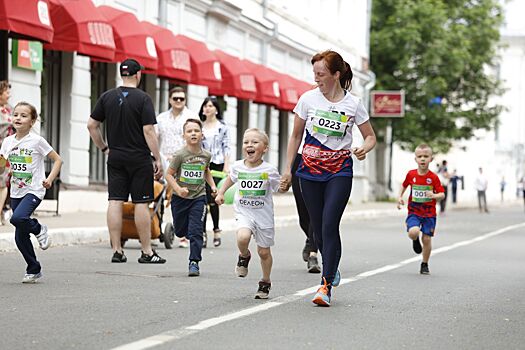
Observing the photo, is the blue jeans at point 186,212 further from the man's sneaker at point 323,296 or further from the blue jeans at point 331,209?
the man's sneaker at point 323,296

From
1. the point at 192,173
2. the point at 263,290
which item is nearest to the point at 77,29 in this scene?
the point at 192,173

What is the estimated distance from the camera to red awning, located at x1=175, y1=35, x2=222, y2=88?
26.2 m

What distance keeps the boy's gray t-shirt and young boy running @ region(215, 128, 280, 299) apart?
100 inches

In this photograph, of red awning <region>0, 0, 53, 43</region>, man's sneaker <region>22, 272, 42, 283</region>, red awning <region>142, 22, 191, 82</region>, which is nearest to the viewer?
man's sneaker <region>22, 272, 42, 283</region>

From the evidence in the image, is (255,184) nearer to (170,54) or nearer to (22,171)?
(22,171)

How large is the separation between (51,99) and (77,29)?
2746 millimetres

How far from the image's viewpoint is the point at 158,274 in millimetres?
11227

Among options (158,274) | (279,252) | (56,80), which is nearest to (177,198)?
(158,274)

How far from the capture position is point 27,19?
1772cm

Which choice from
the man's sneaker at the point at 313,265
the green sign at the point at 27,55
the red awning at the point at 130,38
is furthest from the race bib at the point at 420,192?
the red awning at the point at 130,38

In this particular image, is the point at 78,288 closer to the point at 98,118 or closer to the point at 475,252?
the point at 98,118

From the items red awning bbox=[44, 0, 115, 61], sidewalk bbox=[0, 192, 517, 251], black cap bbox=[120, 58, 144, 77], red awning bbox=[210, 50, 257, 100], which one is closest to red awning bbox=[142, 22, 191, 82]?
sidewalk bbox=[0, 192, 517, 251]

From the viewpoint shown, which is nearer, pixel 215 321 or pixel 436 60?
pixel 215 321

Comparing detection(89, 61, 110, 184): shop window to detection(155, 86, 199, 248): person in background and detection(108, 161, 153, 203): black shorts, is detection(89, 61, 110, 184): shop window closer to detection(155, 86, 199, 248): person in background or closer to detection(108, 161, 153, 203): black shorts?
detection(155, 86, 199, 248): person in background
